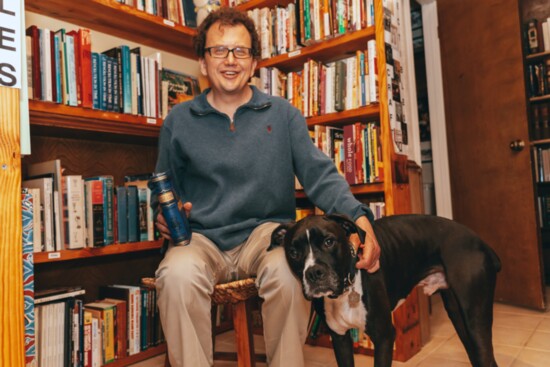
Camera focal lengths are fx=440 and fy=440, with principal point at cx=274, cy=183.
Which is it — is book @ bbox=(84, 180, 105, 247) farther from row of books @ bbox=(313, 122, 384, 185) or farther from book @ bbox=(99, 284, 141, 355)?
row of books @ bbox=(313, 122, 384, 185)

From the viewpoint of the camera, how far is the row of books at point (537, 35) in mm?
3430

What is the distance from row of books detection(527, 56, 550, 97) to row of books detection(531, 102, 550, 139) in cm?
9

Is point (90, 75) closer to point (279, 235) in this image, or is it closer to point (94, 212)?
point (94, 212)

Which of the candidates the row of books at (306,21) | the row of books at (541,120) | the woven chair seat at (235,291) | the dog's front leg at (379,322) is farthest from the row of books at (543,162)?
the woven chair seat at (235,291)

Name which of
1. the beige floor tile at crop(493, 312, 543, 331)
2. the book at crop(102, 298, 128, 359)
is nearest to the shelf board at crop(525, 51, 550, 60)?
the beige floor tile at crop(493, 312, 543, 331)

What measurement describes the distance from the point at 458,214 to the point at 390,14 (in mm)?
1608

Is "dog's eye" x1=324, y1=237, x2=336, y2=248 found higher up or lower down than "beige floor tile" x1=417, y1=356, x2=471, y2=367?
higher up

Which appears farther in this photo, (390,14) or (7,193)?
(390,14)

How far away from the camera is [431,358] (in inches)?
78.7

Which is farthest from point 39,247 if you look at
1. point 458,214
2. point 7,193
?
point 458,214

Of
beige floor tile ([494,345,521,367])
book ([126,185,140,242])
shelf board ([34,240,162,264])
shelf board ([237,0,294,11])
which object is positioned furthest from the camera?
shelf board ([237,0,294,11])

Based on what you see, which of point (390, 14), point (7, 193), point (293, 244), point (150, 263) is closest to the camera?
point (7, 193)

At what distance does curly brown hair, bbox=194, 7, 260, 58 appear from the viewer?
1626 millimetres

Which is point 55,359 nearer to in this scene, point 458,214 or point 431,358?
point 431,358
